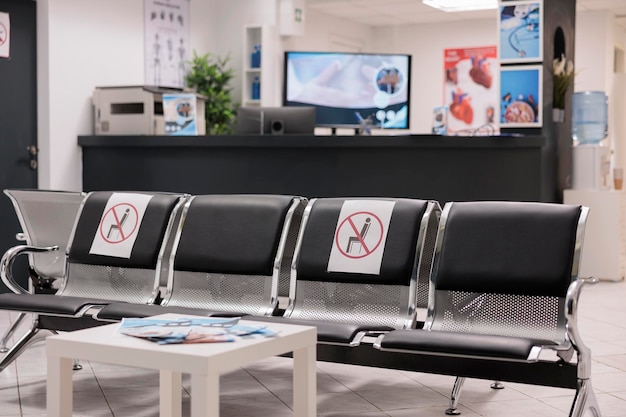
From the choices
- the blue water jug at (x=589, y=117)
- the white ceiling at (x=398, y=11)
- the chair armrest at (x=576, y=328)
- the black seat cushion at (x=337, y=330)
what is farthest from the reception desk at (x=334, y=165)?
the white ceiling at (x=398, y=11)

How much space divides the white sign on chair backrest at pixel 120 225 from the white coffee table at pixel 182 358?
1.20 meters

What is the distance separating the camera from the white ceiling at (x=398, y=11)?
1066cm

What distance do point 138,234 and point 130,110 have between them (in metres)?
3.15

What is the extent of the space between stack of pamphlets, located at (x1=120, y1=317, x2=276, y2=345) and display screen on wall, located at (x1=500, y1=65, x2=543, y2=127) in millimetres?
4705

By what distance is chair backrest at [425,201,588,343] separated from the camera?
351 centimetres

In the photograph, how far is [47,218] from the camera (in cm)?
493

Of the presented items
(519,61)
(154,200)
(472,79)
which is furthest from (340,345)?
(472,79)

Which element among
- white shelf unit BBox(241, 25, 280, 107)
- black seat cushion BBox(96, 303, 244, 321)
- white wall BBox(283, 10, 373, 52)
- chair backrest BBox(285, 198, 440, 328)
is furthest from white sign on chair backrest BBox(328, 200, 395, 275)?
white wall BBox(283, 10, 373, 52)

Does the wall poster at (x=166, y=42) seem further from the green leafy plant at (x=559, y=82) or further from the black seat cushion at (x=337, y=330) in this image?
the black seat cushion at (x=337, y=330)

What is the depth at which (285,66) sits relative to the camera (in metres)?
9.20

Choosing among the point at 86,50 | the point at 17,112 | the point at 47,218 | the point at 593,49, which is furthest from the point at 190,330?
the point at 593,49

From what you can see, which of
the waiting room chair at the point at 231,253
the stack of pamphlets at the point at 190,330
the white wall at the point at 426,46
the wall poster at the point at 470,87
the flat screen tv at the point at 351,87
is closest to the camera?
the stack of pamphlets at the point at 190,330

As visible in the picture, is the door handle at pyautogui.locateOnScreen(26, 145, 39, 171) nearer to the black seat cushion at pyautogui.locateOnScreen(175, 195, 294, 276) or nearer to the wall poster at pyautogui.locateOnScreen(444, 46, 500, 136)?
the black seat cushion at pyautogui.locateOnScreen(175, 195, 294, 276)

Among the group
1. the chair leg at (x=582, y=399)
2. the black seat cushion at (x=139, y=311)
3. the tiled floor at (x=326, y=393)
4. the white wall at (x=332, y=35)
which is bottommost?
the tiled floor at (x=326, y=393)
